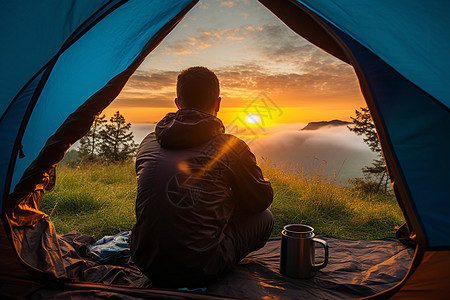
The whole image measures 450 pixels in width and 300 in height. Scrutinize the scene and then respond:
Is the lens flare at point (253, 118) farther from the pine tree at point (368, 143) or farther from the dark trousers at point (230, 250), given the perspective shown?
the pine tree at point (368, 143)

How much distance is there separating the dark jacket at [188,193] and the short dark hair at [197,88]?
0.40ft

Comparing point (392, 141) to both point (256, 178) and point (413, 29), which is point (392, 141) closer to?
point (413, 29)

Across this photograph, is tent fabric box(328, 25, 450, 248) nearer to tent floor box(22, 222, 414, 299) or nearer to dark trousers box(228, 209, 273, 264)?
tent floor box(22, 222, 414, 299)

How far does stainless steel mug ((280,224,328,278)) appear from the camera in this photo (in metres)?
2.02

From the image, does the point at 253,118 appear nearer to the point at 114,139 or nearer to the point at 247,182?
the point at 247,182

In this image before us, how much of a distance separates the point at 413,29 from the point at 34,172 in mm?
2480

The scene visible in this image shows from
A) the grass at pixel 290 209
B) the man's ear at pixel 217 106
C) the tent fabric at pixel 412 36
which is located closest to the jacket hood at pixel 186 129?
the man's ear at pixel 217 106

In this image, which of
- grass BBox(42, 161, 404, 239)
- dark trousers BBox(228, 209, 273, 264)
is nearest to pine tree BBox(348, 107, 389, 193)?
grass BBox(42, 161, 404, 239)

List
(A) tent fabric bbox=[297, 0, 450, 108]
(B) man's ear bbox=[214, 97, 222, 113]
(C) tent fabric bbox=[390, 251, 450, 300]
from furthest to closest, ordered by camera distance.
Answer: (B) man's ear bbox=[214, 97, 222, 113], (A) tent fabric bbox=[297, 0, 450, 108], (C) tent fabric bbox=[390, 251, 450, 300]

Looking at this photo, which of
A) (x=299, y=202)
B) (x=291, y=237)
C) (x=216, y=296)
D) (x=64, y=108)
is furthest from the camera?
(x=299, y=202)

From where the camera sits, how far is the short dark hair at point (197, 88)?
188cm

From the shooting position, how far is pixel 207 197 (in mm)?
1734

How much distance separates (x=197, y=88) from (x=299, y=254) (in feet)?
4.29

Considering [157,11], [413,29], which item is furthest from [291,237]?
[157,11]
